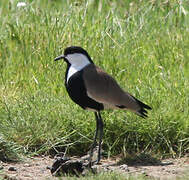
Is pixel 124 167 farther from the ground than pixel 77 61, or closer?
closer

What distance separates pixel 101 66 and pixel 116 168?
5.14 feet

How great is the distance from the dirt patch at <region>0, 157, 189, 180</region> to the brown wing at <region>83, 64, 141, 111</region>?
0.48 metres

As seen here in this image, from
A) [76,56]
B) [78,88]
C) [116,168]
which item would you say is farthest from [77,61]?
[116,168]

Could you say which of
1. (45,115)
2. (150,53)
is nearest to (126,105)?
(45,115)

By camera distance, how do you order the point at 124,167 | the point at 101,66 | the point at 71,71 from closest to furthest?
1. the point at 124,167
2. the point at 71,71
3. the point at 101,66

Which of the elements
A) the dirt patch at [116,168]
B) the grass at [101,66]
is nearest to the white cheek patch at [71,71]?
the grass at [101,66]

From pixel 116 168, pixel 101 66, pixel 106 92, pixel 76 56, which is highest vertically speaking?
pixel 76 56

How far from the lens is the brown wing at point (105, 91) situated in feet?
15.1

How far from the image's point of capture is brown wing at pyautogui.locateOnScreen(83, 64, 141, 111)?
4.61m

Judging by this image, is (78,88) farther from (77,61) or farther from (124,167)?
(124,167)

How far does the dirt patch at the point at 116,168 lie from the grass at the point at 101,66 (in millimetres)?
120

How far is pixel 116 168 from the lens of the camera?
4570mm

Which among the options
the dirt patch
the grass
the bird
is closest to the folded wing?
the bird

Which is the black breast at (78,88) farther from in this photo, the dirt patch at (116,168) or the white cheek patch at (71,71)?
the dirt patch at (116,168)
